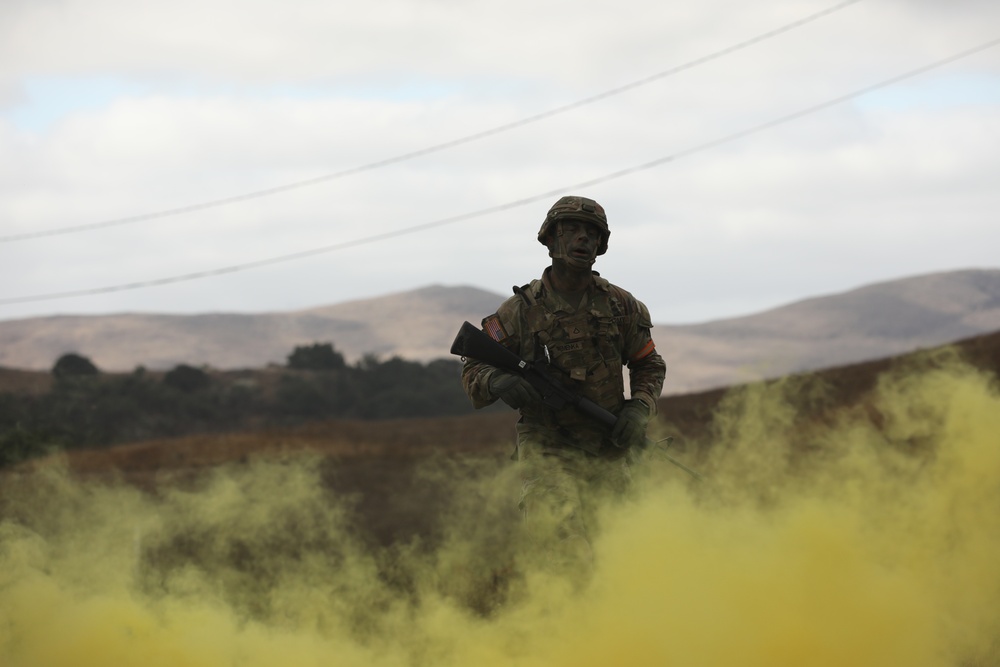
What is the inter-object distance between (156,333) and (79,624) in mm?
102564

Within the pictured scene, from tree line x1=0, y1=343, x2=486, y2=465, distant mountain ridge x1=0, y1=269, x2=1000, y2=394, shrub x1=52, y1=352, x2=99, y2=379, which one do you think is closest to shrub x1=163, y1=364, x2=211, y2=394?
tree line x1=0, y1=343, x2=486, y2=465

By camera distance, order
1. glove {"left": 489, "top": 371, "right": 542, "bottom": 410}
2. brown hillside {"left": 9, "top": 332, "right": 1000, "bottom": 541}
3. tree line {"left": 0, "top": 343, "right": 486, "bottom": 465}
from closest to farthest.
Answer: glove {"left": 489, "top": 371, "right": 542, "bottom": 410}, brown hillside {"left": 9, "top": 332, "right": 1000, "bottom": 541}, tree line {"left": 0, "top": 343, "right": 486, "bottom": 465}

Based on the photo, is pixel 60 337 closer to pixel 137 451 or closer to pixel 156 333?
pixel 156 333

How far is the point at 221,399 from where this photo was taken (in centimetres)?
4156

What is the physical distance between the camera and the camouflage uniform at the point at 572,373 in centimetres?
668

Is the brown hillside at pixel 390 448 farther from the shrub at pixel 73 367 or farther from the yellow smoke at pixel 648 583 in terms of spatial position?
A: the shrub at pixel 73 367

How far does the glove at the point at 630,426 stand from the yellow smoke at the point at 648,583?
317mm

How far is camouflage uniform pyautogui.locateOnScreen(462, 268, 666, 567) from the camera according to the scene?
668cm

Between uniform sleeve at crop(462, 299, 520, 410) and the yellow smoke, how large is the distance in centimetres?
85

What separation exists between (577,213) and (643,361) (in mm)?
922

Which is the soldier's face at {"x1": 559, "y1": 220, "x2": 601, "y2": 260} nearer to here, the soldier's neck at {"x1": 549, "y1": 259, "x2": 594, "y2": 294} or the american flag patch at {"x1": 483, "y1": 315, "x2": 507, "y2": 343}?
the soldier's neck at {"x1": 549, "y1": 259, "x2": 594, "y2": 294}

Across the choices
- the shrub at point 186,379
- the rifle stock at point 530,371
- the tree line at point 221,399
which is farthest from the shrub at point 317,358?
the rifle stock at point 530,371

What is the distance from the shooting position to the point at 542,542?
6512 millimetres

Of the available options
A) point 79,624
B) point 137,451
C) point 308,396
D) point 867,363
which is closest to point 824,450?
point 79,624
